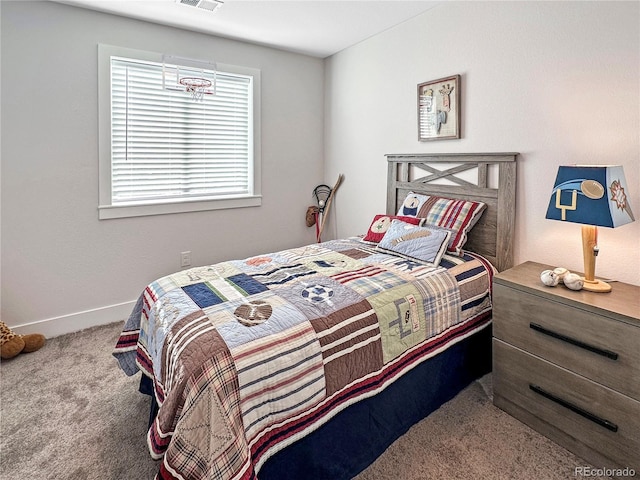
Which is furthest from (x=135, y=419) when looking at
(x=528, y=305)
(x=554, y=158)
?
(x=554, y=158)

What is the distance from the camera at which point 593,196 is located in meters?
1.71

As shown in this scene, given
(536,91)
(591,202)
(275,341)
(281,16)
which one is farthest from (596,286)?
(281,16)

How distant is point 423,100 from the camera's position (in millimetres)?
2939

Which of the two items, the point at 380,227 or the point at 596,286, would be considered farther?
the point at 380,227

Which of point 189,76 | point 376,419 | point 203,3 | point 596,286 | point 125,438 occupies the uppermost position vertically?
point 203,3

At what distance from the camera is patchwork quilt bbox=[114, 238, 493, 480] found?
1.24 meters

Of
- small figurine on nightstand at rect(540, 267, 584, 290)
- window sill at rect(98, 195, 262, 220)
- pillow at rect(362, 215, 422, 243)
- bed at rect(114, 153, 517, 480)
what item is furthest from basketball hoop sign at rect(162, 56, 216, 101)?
small figurine on nightstand at rect(540, 267, 584, 290)

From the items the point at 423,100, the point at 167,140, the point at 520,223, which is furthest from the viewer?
the point at 167,140

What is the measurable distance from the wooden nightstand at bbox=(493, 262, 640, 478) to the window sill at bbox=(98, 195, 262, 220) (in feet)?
7.94

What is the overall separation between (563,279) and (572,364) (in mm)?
408

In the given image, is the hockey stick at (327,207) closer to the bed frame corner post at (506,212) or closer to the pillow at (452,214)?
the pillow at (452,214)

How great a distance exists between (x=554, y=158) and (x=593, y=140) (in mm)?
211

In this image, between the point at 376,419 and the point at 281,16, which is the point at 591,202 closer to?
the point at 376,419

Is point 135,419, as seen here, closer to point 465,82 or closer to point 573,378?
point 573,378
